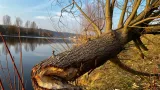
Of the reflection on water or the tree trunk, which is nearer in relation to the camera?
the tree trunk

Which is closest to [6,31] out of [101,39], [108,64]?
[108,64]

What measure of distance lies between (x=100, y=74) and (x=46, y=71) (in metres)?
3.03

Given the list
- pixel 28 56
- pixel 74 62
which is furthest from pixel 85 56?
pixel 28 56

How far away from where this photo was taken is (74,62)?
216 centimetres

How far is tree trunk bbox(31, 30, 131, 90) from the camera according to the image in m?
2.04

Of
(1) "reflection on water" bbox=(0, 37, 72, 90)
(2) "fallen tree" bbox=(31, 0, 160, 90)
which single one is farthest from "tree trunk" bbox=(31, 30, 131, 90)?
(1) "reflection on water" bbox=(0, 37, 72, 90)

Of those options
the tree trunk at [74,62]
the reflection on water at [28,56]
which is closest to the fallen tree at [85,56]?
the tree trunk at [74,62]

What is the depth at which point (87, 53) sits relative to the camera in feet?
7.50

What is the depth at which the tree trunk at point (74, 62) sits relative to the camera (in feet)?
6.70

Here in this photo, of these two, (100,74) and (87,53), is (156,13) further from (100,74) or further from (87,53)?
(100,74)

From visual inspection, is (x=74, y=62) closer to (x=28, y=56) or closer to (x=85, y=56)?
(x=85, y=56)

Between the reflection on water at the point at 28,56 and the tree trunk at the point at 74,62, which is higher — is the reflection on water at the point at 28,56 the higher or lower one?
the lower one

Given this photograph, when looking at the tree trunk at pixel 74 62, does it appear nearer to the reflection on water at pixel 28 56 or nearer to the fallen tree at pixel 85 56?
the fallen tree at pixel 85 56

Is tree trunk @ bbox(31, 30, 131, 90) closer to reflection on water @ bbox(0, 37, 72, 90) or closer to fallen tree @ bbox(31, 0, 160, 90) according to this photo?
fallen tree @ bbox(31, 0, 160, 90)
